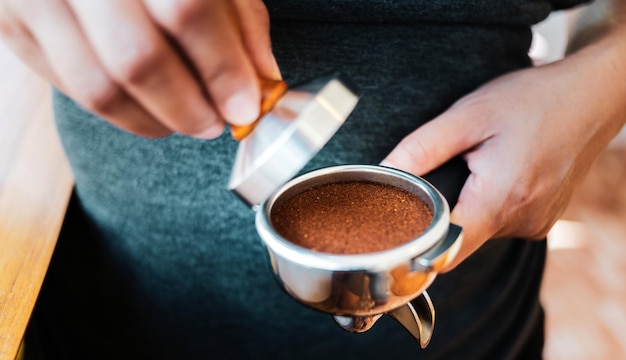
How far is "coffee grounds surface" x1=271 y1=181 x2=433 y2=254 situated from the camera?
14.0 inches

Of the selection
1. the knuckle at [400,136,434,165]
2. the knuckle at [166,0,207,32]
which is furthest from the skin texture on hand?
the knuckle at [166,0,207,32]

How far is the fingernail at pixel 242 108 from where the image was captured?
1.07 ft

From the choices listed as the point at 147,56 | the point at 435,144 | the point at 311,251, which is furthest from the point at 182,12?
the point at 435,144

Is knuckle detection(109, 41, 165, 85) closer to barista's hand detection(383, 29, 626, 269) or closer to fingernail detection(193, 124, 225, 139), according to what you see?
fingernail detection(193, 124, 225, 139)

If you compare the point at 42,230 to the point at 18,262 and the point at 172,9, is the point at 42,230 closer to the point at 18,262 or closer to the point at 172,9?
the point at 18,262

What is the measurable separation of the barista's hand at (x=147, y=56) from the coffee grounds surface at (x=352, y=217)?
8cm

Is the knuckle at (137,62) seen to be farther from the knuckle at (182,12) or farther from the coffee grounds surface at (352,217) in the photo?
the coffee grounds surface at (352,217)

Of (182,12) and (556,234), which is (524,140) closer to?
(182,12)

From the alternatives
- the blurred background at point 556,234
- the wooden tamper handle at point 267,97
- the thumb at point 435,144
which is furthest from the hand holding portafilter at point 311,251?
the blurred background at point 556,234

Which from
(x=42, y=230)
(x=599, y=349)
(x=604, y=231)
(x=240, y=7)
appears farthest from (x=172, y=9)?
(x=604, y=231)

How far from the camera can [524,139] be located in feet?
1.64

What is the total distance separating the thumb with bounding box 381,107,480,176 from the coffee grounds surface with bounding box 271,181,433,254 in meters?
0.06

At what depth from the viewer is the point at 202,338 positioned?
0.63 meters

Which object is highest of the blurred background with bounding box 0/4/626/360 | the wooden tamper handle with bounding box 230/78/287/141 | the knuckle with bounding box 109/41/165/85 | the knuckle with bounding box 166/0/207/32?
the knuckle with bounding box 166/0/207/32
